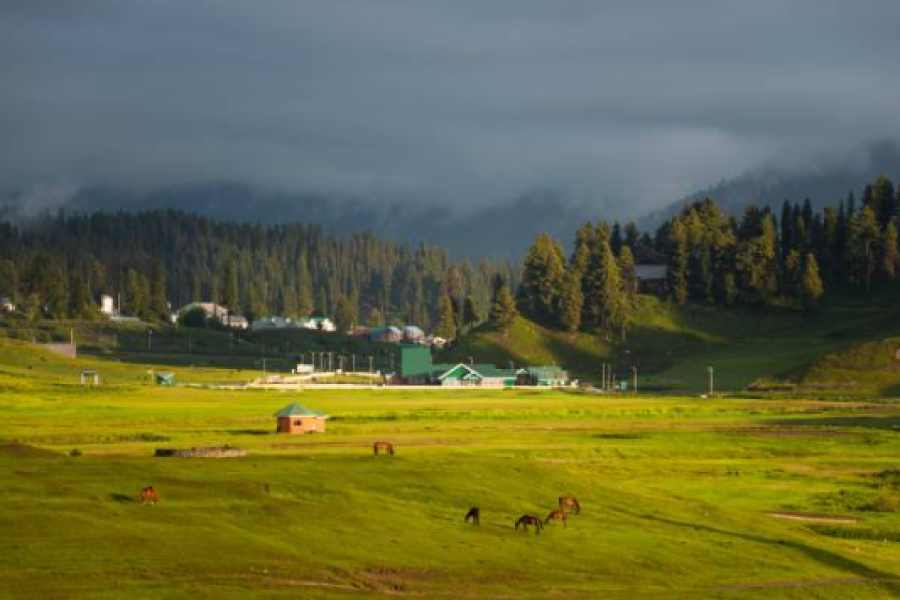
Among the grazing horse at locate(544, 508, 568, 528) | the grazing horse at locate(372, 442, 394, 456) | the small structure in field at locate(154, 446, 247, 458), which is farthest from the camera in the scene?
the grazing horse at locate(372, 442, 394, 456)

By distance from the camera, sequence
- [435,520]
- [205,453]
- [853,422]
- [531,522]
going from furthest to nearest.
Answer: [853,422], [205,453], [531,522], [435,520]

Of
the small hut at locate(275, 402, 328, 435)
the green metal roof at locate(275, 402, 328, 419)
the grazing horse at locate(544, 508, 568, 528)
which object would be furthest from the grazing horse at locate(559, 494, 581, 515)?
the green metal roof at locate(275, 402, 328, 419)

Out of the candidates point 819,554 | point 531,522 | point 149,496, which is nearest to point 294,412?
point 531,522

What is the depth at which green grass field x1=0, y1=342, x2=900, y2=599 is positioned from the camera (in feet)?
162

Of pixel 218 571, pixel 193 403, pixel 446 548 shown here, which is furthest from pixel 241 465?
pixel 193 403

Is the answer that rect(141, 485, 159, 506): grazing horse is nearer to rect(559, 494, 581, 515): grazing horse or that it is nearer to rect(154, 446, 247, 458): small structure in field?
rect(559, 494, 581, 515): grazing horse

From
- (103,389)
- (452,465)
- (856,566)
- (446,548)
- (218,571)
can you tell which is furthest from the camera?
(103,389)

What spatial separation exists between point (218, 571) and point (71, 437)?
61753mm

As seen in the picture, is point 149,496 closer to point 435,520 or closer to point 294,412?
point 435,520

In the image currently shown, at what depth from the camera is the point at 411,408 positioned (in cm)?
16250

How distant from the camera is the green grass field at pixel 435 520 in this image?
49.5 meters

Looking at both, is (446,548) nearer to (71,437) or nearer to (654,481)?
(654,481)

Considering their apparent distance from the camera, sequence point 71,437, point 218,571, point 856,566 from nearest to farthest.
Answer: point 218,571, point 856,566, point 71,437

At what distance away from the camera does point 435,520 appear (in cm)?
6250
